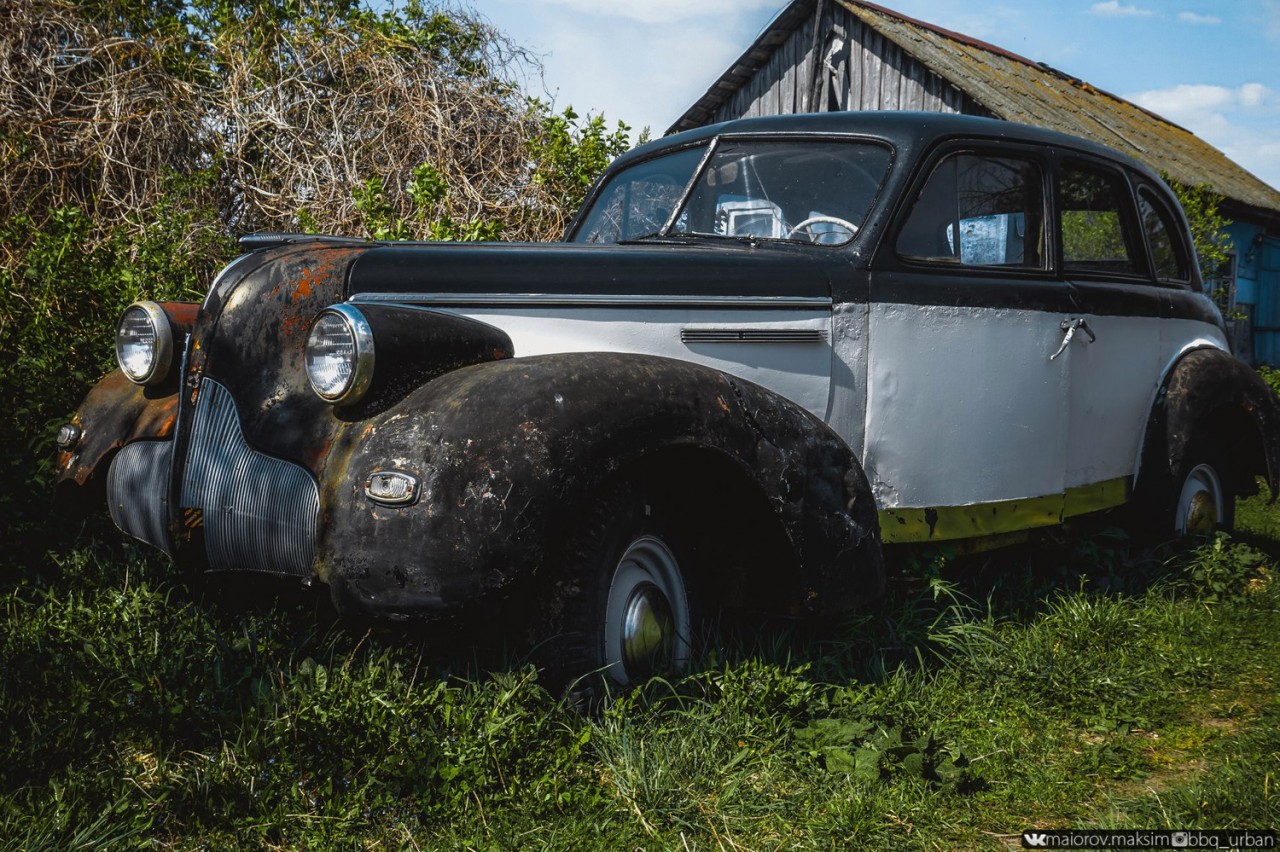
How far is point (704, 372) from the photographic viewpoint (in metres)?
2.89

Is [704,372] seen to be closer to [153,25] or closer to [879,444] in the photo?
[879,444]

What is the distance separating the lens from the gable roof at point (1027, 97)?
37.6ft

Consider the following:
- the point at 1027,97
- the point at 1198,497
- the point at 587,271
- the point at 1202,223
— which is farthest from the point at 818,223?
the point at 1027,97

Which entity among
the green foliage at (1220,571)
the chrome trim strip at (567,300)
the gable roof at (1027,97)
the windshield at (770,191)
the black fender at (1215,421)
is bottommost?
the green foliage at (1220,571)

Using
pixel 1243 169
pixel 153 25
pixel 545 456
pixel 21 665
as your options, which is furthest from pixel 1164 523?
pixel 1243 169

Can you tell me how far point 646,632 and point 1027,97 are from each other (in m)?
11.2

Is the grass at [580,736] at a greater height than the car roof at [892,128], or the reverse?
the car roof at [892,128]

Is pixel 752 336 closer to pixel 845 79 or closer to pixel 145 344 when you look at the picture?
pixel 145 344

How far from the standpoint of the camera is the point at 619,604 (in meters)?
2.77

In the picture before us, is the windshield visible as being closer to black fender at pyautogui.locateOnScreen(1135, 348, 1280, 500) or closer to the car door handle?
the car door handle

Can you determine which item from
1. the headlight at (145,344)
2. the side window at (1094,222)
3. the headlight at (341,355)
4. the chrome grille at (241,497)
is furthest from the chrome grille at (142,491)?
the side window at (1094,222)

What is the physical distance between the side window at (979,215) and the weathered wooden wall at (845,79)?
7917 mm

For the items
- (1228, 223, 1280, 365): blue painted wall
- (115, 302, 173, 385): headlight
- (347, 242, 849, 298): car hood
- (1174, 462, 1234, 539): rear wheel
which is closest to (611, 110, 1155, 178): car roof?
(347, 242, 849, 298): car hood

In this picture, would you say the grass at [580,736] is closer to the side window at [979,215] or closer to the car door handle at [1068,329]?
the car door handle at [1068,329]
